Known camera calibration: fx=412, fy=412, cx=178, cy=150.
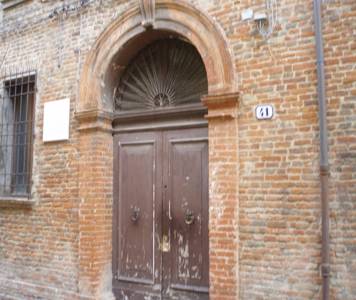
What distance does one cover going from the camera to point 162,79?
6.01 meters

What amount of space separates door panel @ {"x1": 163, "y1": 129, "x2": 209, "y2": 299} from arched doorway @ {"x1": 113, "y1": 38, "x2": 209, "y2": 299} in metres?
0.01

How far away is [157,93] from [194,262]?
2.44 meters

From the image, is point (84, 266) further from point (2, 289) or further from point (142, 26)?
point (142, 26)

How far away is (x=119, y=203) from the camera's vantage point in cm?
615

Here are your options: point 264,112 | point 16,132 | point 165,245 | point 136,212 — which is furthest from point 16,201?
point 264,112

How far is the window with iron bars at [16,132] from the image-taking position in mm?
7148

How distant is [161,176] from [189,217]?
28.4 inches

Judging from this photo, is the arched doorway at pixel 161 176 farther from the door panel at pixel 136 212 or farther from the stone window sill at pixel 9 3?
the stone window sill at pixel 9 3

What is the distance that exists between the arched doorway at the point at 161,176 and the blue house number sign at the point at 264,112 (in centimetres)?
90

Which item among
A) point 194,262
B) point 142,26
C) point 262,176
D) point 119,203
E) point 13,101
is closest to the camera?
point 262,176

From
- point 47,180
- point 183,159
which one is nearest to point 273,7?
point 183,159

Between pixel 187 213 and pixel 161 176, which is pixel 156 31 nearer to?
pixel 161 176

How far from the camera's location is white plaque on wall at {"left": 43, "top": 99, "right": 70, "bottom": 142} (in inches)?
255

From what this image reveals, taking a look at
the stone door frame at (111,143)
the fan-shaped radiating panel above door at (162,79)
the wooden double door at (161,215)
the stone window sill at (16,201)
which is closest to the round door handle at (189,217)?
the wooden double door at (161,215)
